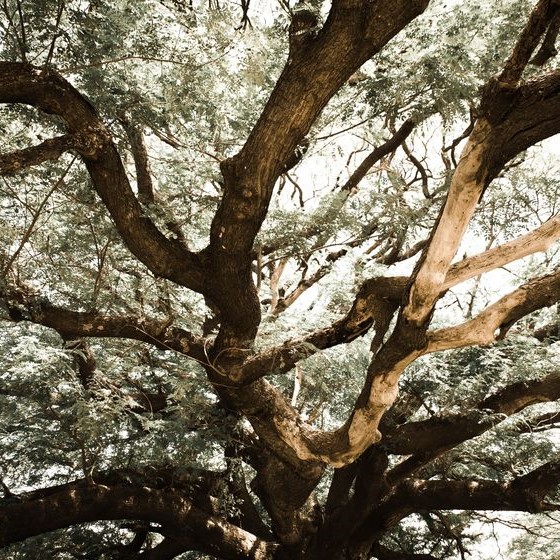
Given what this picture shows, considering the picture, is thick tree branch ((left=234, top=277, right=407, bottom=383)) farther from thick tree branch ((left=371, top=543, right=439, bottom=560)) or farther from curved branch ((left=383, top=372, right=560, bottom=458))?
thick tree branch ((left=371, top=543, right=439, bottom=560))

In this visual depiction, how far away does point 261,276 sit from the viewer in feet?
19.2

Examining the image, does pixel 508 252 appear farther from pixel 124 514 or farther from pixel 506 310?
pixel 124 514

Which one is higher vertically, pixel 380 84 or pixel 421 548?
pixel 380 84

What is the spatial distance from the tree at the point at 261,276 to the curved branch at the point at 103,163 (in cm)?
1

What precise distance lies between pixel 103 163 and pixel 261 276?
7.84ft

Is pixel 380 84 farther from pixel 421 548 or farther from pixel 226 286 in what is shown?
pixel 421 548

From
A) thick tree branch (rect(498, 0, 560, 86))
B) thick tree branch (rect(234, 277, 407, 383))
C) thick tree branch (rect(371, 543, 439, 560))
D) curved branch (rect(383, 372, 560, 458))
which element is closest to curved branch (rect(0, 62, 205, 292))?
thick tree branch (rect(234, 277, 407, 383))

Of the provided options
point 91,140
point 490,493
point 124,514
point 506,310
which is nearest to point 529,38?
point 506,310

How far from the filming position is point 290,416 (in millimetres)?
5164

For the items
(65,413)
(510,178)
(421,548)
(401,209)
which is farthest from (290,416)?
(421,548)

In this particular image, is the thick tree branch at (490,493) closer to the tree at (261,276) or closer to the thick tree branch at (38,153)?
the tree at (261,276)

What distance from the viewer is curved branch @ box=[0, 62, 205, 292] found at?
11.3ft

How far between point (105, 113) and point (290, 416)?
2919 mm

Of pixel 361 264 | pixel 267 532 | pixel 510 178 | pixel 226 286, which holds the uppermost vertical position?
pixel 510 178
